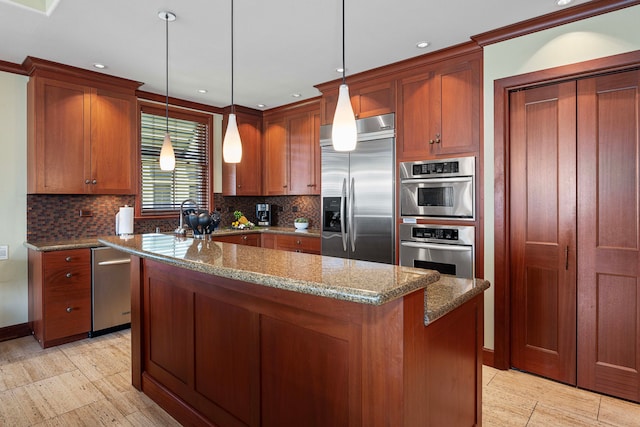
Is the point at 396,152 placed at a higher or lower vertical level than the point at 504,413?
higher

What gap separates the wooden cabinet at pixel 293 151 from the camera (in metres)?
4.68

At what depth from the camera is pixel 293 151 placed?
16.2ft

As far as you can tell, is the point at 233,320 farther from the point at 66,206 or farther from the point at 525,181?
the point at 66,206

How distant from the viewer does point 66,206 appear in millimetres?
3805

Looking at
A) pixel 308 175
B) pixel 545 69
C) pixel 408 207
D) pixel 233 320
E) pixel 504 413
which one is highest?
pixel 545 69

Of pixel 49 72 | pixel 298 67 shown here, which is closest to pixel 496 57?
pixel 298 67

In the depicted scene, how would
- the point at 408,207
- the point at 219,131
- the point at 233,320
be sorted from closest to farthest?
the point at 233,320, the point at 408,207, the point at 219,131

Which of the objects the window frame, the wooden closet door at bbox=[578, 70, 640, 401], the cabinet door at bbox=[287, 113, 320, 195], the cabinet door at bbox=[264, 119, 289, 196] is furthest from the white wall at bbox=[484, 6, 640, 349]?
the window frame

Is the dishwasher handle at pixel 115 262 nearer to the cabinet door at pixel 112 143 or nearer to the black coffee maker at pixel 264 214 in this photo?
the cabinet door at pixel 112 143

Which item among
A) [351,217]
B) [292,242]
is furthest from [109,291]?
[351,217]

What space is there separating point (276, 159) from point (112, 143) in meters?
2.04

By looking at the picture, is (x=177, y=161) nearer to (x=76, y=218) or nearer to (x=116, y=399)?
(x=76, y=218)

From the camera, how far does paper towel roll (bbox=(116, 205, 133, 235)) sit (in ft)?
12.7

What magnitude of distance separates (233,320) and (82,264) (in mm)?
2438
